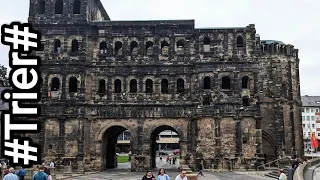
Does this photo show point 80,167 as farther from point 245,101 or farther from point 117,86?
A: point 245,101

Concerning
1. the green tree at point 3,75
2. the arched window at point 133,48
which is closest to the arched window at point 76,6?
the arched window at point 133,48

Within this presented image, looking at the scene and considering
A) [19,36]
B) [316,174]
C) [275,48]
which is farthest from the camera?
[275,48]

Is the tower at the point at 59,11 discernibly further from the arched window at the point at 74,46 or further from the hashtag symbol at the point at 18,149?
the hashtag symbol at the point at 18,149

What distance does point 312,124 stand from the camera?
106625 mm

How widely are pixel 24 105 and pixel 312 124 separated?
101724mm

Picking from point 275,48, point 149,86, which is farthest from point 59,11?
point 275,48

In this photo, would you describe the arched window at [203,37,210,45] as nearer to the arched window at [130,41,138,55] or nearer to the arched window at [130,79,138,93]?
the arched window at [130,41,138,55]

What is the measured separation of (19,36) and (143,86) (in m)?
24.2

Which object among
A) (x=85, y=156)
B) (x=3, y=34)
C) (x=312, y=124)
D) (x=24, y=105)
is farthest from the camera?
(x=312, y=124)

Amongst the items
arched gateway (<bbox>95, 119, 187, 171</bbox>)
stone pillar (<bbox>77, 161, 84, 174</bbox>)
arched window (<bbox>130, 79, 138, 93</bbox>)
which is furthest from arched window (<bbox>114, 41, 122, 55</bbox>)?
stone pillar (<bbox>77, 161, 84, 174</bbox>)

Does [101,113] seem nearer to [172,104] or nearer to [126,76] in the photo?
[126,76]

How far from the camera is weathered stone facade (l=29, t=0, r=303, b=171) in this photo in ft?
130

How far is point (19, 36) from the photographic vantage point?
1727cm

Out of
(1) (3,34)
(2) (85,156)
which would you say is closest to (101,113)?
(2) (85,156)
